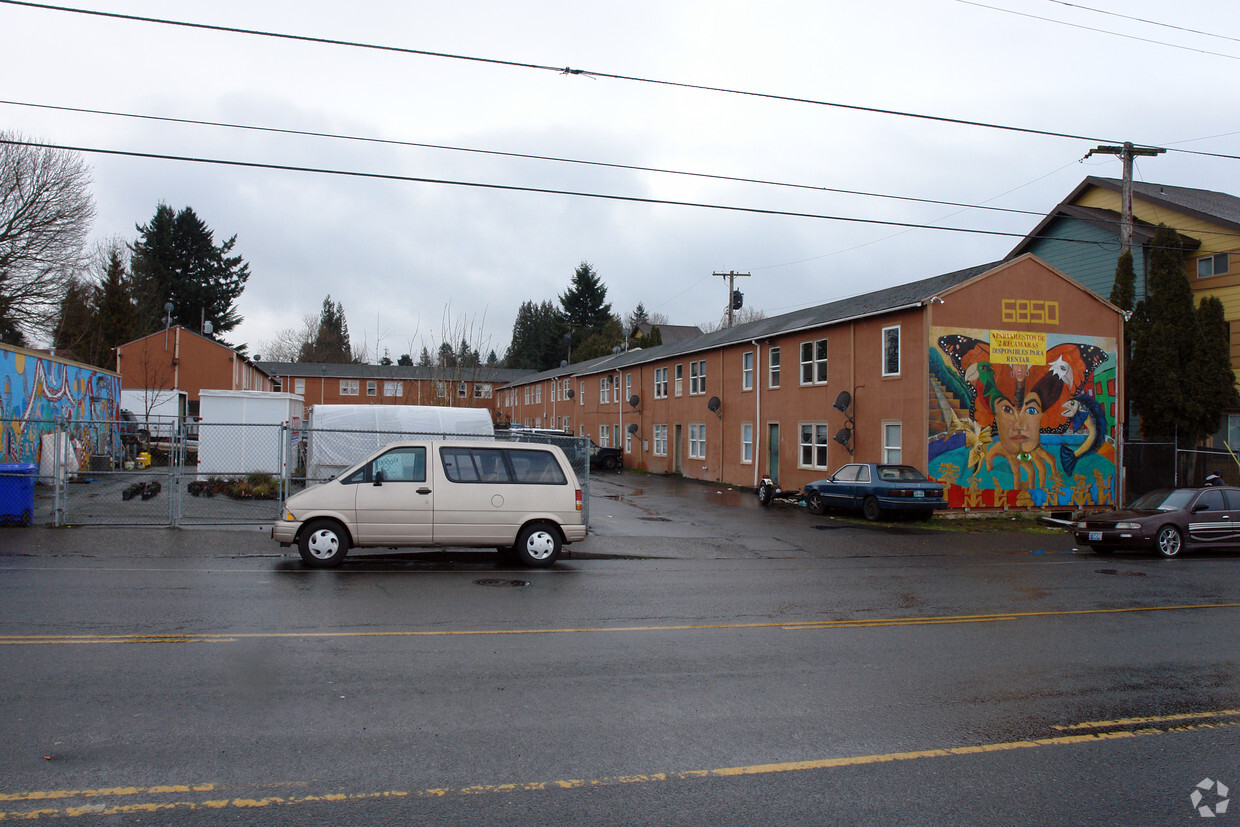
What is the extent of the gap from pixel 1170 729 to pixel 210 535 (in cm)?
1428

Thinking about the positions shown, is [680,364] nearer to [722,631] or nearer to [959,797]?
[722,631]

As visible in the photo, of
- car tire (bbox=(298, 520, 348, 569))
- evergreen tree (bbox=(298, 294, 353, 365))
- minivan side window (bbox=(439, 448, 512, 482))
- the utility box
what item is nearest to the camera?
car tire (bbox=(298, 520, 348, 569))

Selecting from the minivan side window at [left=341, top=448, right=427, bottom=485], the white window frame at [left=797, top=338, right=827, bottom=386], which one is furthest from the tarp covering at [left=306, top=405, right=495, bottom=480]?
the white window frame at [left=797, top=338, right=827, bottom=386]

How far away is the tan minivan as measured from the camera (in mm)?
11836

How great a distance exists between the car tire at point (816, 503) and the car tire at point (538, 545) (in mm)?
11936

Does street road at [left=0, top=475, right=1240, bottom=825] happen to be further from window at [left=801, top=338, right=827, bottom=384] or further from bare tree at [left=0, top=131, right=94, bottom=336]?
bare tree at [left=0, top=131, right=94, bottom=336]

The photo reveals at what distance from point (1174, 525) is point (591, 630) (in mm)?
12728

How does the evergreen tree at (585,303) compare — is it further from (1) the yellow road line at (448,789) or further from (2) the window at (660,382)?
(1) the yellow road line at (448,789)

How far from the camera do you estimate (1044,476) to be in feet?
75.6

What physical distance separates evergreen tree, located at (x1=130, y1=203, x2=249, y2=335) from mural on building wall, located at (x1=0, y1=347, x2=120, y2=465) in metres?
43.6

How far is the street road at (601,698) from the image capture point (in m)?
4.27

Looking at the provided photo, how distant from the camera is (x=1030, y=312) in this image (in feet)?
76.1

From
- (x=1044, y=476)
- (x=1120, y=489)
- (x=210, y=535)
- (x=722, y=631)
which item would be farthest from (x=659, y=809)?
(x=1120, y=489)

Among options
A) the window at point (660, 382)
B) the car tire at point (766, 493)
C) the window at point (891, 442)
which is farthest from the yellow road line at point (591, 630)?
the window at point (660, 382)
